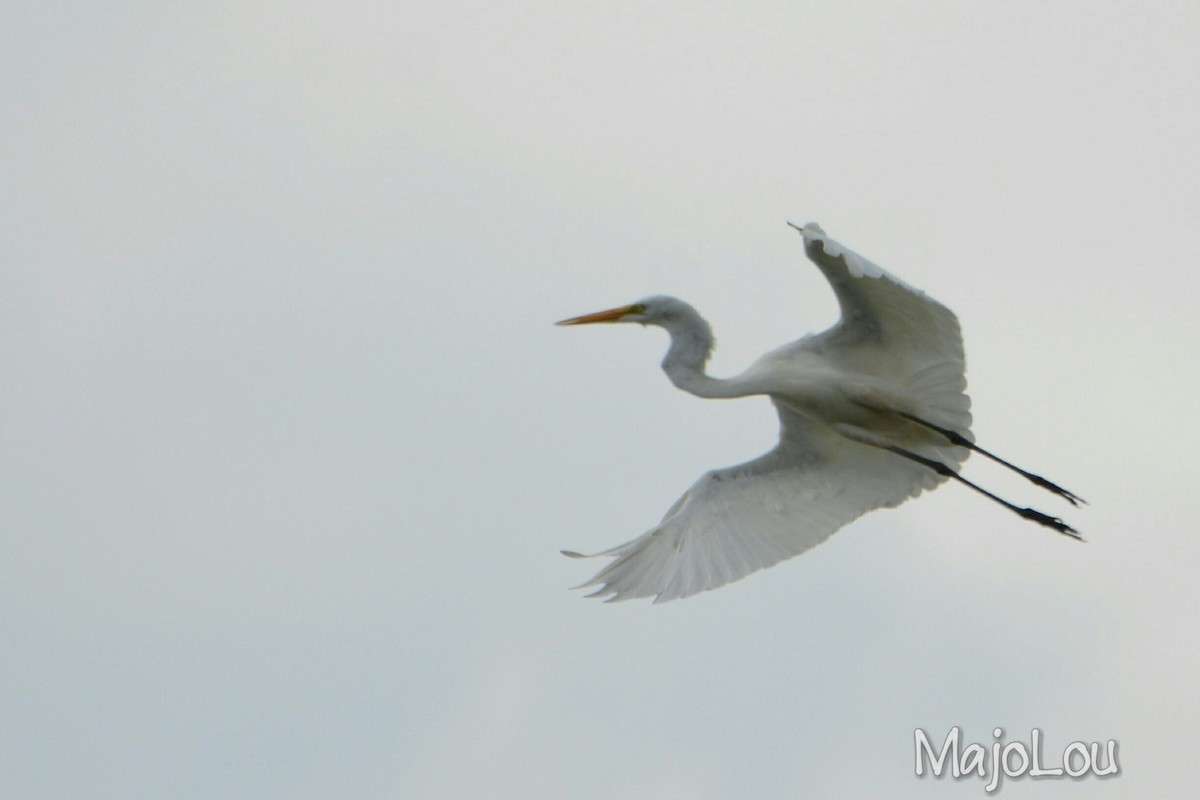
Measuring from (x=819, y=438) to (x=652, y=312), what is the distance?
1.29 metres

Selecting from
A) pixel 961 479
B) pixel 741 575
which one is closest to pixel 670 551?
pixel 741 575

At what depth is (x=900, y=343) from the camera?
1048cm

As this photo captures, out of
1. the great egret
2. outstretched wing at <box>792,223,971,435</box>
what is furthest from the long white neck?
outstretched wing at <box>792,223,971,435</box>

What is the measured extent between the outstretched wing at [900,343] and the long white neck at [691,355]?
1.80 ft

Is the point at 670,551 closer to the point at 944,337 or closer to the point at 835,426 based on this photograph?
the point at 835,426

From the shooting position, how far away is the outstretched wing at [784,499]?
1084cm

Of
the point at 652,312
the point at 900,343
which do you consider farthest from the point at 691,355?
the point at 900,343

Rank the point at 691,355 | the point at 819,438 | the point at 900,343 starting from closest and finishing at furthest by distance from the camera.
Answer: the point at 900,343 < the point at 691,355 < the point at 819,438

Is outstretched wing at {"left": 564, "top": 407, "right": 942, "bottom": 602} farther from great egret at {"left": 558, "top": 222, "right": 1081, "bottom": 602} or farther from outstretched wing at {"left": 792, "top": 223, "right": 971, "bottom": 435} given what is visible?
outstretched wing at {"left": 792, "top": 223, "right": 971, "bottom": 435}

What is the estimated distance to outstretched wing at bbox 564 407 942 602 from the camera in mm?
10844

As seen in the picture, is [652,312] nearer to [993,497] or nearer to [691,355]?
[691,355]

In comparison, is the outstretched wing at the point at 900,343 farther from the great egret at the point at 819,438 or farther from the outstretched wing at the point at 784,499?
the outstretched wing at the point at 784,499

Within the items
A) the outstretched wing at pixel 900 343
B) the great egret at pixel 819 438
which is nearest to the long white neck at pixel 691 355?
the great egret at pixel 819 438

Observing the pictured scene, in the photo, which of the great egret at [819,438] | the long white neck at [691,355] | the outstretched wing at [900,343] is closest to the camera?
the outstretched wing at [900,343]
